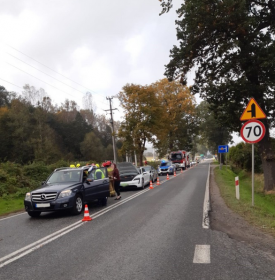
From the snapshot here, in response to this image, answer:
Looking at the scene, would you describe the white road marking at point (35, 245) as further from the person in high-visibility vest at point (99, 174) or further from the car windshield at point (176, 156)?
the car windshield at point (176, 156)

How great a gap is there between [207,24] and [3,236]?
12.6 metres

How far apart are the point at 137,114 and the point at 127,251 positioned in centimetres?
3102

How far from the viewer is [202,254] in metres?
5.40

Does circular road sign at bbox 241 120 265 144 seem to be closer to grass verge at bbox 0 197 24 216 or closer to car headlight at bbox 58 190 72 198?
car headlight at bbox 58 190 72 198

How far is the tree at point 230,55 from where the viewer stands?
14391mm

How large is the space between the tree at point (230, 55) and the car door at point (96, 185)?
7991 millimetres

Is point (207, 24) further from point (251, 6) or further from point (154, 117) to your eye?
point (154, 117)

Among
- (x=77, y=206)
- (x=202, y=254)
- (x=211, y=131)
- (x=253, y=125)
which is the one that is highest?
(x=211, y=131)

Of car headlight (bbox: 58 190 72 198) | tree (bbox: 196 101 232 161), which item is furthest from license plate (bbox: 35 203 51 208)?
tree (bbox: 196 101 232 161)

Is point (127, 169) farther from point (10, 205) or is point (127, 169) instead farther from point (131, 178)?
point (10, 205)

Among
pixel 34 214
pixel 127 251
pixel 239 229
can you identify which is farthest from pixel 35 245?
pixel 239 229

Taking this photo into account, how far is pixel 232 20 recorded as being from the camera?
14.3 m

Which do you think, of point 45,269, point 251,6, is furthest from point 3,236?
point 251,6

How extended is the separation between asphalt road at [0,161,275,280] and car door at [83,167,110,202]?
212 centimetres
